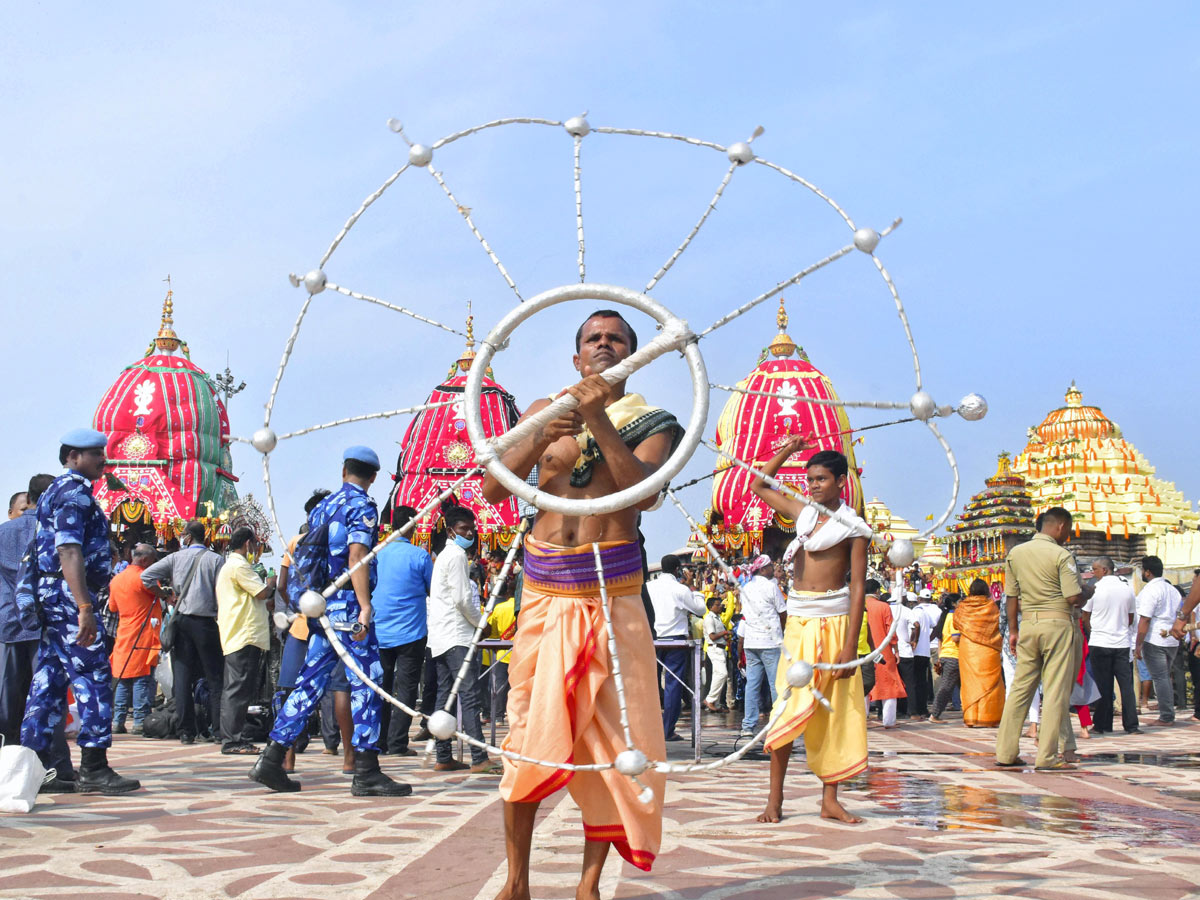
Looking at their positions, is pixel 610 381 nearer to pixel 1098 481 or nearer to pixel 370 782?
pixel 370 782

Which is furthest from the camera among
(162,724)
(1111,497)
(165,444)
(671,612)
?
(1111,497)

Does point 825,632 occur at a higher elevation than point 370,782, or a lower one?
higher

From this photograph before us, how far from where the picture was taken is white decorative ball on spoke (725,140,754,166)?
369 cm

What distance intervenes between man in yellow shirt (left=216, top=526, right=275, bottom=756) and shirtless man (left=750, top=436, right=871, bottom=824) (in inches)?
A: 163

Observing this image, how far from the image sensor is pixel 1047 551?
753 centimetres

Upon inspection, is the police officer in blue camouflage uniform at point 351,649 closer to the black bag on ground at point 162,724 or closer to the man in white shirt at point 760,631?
the man in white shirt at point 760,631

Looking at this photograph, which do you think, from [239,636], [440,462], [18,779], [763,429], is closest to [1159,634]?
[239,636]

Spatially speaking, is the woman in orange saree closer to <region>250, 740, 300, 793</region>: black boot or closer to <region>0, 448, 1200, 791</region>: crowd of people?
<region>0, 448, 1200, 791</region>: crowd of people

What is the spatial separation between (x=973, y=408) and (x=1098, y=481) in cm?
5437

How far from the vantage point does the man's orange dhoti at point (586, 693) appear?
3271 mm

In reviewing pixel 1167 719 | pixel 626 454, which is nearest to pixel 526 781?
pixel 626 454

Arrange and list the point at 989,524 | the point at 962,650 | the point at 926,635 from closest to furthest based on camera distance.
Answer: the point at 962,650, the point at 926,635, the point at 989,524

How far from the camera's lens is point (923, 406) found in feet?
11.7

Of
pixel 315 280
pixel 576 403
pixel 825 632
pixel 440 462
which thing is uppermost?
pixel 440 462
